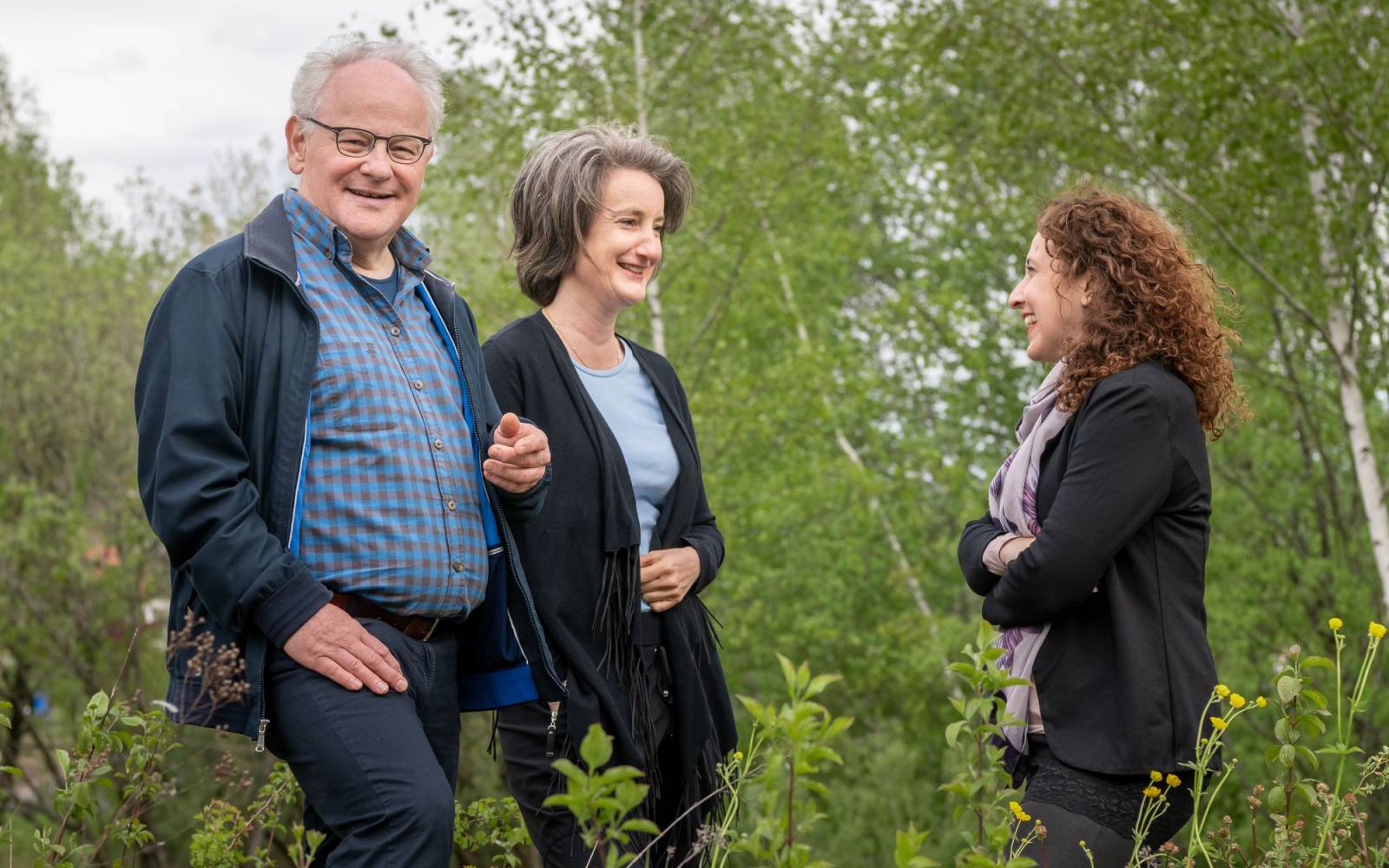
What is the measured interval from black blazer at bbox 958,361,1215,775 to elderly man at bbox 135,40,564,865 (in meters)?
1.10

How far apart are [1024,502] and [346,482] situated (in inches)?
60.1

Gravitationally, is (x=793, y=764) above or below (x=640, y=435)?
below

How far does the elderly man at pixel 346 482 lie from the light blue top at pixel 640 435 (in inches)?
16.3

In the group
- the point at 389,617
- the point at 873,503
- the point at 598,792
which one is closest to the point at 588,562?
the point at 389,617

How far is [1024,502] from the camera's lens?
134 inches

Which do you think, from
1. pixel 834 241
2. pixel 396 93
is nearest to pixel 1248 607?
pixel 834 241

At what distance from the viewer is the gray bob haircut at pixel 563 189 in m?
3.77

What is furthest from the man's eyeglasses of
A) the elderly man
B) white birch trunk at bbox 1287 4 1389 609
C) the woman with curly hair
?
white birch trunk at bbox 1287 4 1389 609

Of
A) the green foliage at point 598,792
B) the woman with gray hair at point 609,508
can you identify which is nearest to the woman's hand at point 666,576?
the woman with gray hair at point 609,508

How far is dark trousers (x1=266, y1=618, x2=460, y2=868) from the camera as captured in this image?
2.75m

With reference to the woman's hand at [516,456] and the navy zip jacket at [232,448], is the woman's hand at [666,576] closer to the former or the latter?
the woman's hand at [516,456]

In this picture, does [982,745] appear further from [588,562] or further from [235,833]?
[235,833]

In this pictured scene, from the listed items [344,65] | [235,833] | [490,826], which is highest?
[344,65]

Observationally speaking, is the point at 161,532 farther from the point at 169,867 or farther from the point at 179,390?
the point at 169,867
